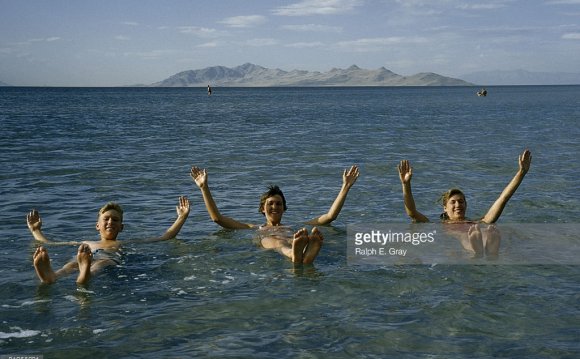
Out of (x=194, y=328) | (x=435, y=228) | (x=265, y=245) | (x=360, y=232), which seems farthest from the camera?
(x=360, y=232)

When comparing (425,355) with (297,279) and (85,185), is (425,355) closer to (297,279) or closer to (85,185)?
(297,279)

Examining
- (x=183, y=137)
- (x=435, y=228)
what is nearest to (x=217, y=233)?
(x=435, y=228)

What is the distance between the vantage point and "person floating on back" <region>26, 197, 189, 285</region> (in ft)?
23.8

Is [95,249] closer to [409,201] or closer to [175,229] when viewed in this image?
[175,229]

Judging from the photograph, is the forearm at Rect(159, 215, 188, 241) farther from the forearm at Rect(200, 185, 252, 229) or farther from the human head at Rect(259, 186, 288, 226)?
the human head at Rect(259, 186, 288, 226)

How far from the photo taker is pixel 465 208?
379 inches

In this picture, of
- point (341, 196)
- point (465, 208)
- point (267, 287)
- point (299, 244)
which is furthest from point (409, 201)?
point (267, 287)

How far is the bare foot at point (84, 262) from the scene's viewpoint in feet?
23.8

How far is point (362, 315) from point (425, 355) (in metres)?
1.14

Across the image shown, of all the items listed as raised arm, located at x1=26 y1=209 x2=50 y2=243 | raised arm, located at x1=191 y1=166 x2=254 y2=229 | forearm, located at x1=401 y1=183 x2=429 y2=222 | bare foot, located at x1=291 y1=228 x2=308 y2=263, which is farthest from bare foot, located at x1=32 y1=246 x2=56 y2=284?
forearm, located at x1=401 y1=183 x2=429 y2=222

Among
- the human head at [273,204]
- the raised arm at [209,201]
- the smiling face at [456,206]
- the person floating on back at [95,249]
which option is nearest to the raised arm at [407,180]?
the smiling face at [456,206]

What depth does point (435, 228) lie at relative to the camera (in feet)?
33.2

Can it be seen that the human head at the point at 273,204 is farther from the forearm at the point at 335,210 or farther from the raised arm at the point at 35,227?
the raised arm at the point at 35,227

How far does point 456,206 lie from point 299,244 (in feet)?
9.99
